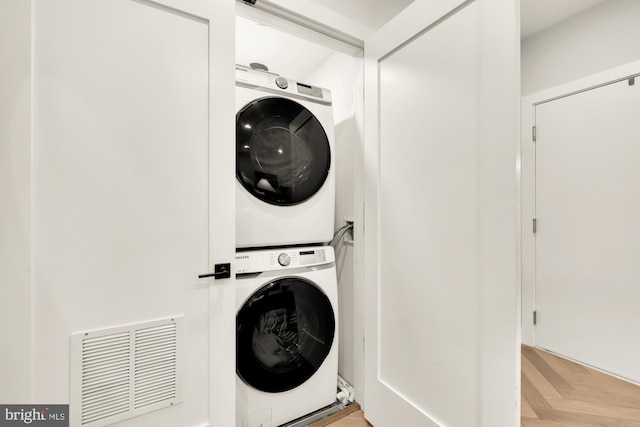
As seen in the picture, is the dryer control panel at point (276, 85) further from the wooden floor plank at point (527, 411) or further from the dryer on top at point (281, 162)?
the wooden floor plank at point (527, 411)

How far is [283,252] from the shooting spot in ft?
4.63

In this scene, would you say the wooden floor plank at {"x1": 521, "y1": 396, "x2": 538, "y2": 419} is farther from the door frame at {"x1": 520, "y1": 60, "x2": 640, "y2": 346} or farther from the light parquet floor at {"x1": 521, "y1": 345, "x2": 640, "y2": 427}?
the door frame at {"x1": 520, "y1": 60, "x2": 640, "y2": 346}

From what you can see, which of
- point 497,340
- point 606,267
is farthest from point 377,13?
point 606,267

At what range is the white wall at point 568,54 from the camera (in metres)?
1.90

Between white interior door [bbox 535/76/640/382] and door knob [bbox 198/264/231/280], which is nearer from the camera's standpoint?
door knob [bbox 198/264/231/280]

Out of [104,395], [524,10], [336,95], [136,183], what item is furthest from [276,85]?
[524,10]

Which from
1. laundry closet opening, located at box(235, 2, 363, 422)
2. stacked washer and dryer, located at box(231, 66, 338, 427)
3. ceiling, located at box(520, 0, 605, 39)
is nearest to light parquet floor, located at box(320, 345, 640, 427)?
stacked washer and dryer, located at box(231, 66, 338, 427)

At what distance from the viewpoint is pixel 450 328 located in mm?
1047

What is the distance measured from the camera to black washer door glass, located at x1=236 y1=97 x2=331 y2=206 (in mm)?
1329

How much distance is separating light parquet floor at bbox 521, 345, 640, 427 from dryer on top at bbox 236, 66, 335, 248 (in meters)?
1.72

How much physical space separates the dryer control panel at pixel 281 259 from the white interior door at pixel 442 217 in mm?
273

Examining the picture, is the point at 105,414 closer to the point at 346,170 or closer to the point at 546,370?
the point at 346,170

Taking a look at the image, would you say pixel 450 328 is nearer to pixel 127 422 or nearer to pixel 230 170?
pixel 230 170

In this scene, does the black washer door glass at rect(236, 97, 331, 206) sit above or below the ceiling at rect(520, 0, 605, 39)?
below
